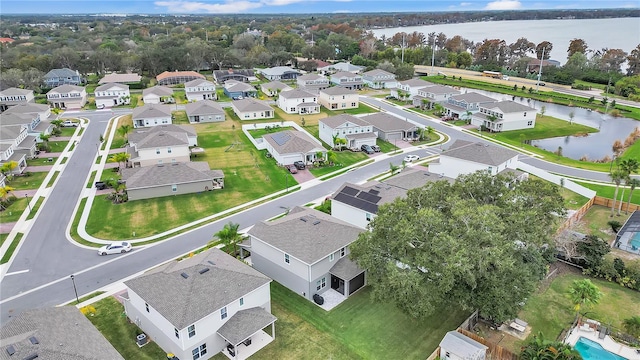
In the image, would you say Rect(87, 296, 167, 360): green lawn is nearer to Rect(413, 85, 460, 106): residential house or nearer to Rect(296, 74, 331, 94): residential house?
Rect(413, 85, 460, 106): residential house

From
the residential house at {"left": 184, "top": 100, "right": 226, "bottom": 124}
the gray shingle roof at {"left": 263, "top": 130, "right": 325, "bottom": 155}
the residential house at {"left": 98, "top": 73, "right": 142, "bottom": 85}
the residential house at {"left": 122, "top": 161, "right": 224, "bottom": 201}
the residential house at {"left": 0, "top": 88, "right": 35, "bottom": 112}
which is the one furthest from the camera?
the residential house at {"left": 98, "top": 73, "right": 142, "bottom": 85}

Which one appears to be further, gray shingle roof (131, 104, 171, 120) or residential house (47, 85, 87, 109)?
residential house (47, 85, 87, 109)

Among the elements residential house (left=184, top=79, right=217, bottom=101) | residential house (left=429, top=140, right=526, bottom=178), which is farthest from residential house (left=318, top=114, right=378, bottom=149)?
residential house (left=184, top=79, right=217, bottom=101)

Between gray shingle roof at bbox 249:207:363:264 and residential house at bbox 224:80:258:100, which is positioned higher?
residential house at bbox 224:80:258:100

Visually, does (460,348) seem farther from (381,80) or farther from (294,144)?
(381,80)

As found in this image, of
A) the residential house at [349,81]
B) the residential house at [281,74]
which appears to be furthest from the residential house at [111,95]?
the residential house at [349,81]

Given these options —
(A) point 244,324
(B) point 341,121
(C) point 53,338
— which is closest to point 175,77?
(B) point 341,121
